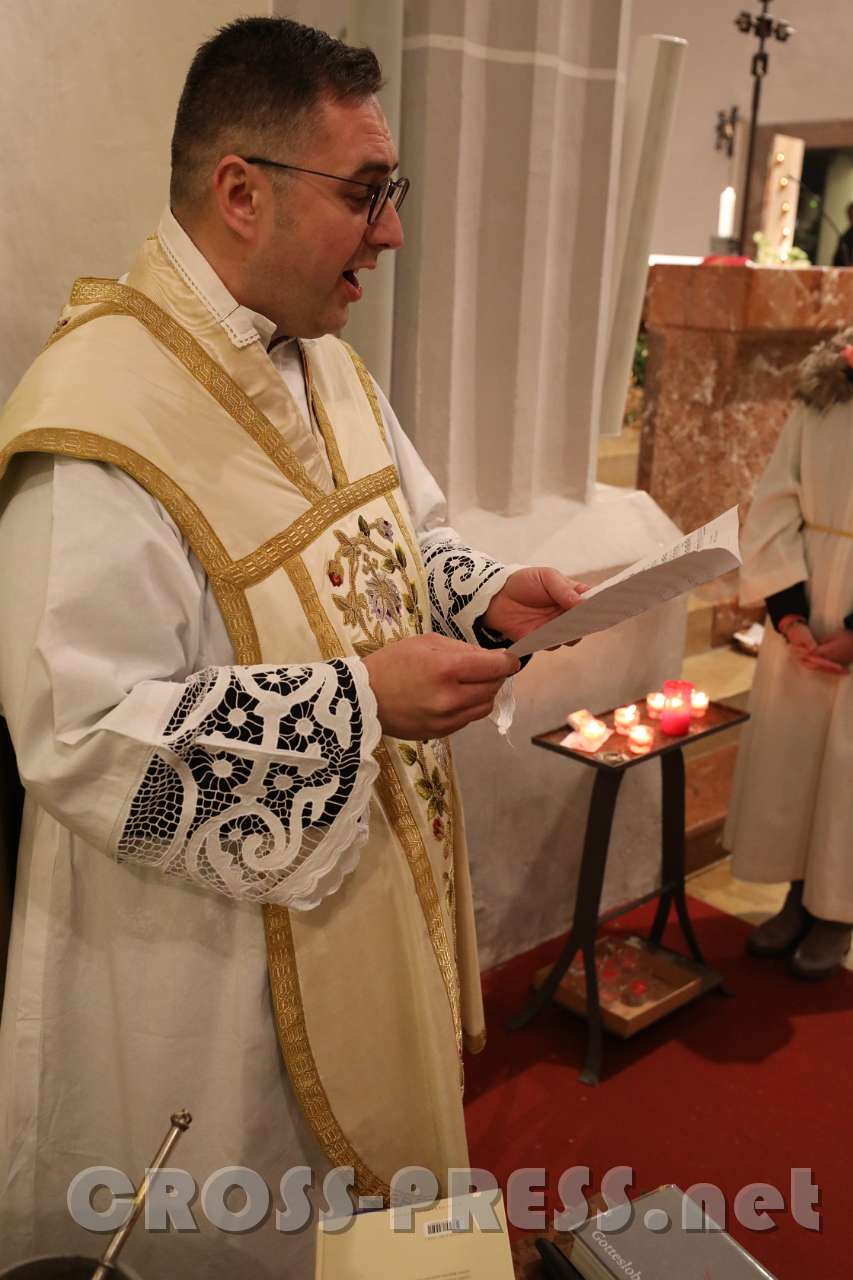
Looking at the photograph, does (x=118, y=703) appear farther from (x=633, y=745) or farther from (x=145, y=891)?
(x=633, y=745)

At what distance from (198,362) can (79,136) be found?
698mm

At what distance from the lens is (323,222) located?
1544 mm

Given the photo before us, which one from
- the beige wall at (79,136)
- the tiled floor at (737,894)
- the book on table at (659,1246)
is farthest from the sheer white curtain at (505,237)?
the book on table at (659,1246)

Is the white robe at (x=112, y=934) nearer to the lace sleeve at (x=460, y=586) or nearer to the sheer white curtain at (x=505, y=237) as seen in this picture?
the lace sleeve at (x=460, y=586)

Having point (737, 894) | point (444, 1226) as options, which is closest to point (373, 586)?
point (444, 1226)

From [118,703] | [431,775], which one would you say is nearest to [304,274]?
[118,703]

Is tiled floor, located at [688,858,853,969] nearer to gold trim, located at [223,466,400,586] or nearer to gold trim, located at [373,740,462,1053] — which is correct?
gold trim, located at [373,740,462,1053]

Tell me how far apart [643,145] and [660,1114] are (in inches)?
99.8

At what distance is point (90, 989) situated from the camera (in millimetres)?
1612

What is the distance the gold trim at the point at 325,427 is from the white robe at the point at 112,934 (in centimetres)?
3

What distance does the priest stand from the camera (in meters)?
1.38

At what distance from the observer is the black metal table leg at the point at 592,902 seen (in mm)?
2920

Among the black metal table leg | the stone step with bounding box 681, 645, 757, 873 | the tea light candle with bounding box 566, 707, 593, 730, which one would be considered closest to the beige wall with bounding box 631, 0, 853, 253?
the stone step with bounding box 681, 645, 757, 873

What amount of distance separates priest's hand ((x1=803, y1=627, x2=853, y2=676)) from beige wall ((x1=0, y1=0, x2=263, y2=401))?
2.06m
